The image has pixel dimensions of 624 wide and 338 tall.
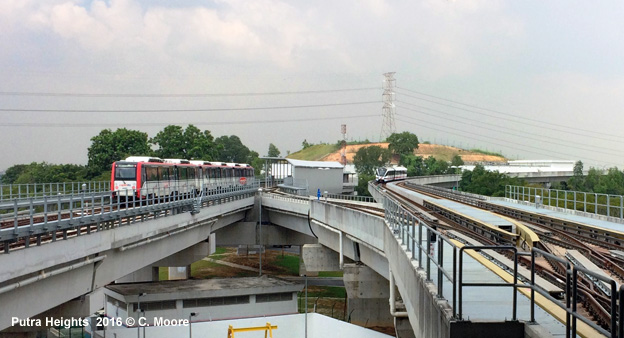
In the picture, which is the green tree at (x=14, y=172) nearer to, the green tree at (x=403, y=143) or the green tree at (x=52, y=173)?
the green tree at (x=52, y=173)

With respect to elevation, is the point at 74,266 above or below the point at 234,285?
above

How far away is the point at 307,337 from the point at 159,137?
9030 cm

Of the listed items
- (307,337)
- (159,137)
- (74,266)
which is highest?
(159,137)

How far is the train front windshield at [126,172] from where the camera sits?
36763 mm

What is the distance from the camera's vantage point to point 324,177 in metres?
92.9

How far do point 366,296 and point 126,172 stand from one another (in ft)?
51.0

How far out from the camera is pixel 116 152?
326ft

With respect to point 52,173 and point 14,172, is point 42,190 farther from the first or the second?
point 14,172

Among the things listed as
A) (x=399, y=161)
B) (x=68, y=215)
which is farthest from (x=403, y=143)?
(x=68, y=215)

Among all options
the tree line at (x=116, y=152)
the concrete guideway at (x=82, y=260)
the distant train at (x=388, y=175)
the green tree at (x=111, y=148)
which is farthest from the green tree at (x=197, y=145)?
the concrete guideway at (x=82, y=260)

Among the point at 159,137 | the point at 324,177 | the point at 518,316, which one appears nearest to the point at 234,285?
the point at 518,316

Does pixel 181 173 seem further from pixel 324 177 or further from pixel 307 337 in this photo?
pixel 324 177

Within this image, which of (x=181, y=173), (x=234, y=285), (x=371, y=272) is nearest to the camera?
(x=371, y=272)

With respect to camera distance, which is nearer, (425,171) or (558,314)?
(558,314)
